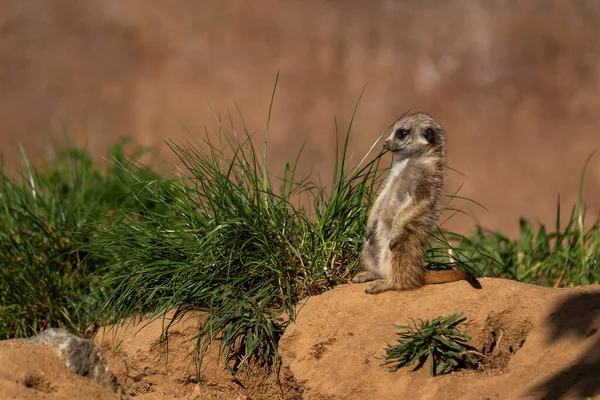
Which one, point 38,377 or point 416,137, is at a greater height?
point 416,137

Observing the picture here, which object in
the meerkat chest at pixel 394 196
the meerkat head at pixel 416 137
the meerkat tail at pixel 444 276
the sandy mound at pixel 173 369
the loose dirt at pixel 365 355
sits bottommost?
the sandy mound at pixel 173 369

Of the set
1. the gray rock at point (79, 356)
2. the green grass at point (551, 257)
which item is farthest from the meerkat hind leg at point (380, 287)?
the gray rock at point (79, 356)

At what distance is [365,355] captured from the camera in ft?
10.6

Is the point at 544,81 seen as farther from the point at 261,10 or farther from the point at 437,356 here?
the point at 437,356

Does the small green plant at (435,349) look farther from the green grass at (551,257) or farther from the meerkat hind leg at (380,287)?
the green grass at (551,257)

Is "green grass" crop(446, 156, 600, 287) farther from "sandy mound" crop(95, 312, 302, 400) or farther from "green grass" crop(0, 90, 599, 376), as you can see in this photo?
"sandy mound" crop(95, 312, 302, 400)

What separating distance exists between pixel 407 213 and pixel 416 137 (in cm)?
39

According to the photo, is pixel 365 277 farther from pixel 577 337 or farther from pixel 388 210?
pixel 577 337

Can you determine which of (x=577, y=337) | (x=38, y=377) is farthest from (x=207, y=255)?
(x=577, y=337)

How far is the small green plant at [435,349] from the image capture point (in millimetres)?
3041

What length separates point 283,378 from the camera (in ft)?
11.2

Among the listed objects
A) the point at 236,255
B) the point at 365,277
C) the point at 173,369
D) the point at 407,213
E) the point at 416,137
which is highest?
the point at 416,137

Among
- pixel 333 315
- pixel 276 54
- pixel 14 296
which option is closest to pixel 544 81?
pixel 276 54

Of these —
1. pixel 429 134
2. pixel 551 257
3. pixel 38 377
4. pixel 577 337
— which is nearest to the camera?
pixel 38 377
